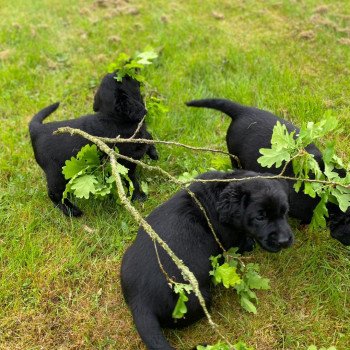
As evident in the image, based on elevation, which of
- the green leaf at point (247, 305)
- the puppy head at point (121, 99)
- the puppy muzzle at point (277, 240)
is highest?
the puppy head at point (121, 99)

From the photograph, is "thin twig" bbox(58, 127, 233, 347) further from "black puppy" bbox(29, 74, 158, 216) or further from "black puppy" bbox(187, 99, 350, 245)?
"black puppy" bbox(187, 99, 350, 245)

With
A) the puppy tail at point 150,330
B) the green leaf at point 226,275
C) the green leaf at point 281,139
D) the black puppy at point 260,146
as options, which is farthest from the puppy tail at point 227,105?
the puppy tail at point 150,330

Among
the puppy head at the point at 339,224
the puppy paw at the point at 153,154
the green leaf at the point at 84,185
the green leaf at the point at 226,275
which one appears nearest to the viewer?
the green leaf at the point at 226,275

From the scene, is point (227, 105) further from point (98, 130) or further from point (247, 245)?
point (247, 245)

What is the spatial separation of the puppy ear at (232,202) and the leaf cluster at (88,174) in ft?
2.72

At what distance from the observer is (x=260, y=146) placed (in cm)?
364

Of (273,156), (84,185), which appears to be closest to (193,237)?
(273,156)

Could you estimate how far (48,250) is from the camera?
3.67 m

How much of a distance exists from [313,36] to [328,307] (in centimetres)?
388

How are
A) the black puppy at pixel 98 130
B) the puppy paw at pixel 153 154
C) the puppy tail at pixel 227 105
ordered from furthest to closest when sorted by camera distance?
Answer: the puppy paw at pixel 153 154 < the puppy tail at pixel 227 105 < the black puppy at pixel 98 130

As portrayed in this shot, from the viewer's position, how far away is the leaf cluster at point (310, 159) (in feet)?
9.79

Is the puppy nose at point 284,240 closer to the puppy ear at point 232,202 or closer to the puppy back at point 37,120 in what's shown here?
the puppy ear at point 232,202

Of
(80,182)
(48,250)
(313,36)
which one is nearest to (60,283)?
(48,250)

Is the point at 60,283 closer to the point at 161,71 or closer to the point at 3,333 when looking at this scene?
the point at 3,333
